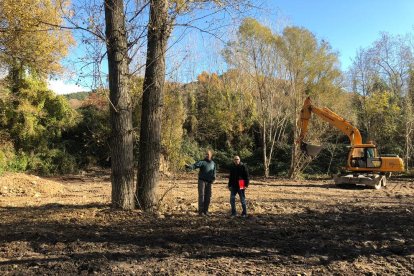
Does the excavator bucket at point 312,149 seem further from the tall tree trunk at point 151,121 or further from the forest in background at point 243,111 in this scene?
the tall tree trunk at point 151,121

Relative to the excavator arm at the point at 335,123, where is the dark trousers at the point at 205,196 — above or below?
below

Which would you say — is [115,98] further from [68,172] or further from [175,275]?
[68,172]

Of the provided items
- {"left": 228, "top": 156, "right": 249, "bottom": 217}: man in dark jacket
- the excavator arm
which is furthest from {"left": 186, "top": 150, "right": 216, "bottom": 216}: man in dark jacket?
the excavator arm

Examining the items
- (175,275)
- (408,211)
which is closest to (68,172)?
(408,211)

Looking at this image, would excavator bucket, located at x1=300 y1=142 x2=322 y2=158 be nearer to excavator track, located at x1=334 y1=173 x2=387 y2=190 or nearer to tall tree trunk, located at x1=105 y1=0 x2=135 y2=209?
excavator track, located at x1=334 y1=173 x2=387 y2=190

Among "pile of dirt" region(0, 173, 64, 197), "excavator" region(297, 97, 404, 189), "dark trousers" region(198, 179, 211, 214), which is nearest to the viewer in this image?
"dark trousers" region(198, 179, 211, 214)

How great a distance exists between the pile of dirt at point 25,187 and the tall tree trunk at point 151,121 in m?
7.48

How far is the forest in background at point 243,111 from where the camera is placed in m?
24.2

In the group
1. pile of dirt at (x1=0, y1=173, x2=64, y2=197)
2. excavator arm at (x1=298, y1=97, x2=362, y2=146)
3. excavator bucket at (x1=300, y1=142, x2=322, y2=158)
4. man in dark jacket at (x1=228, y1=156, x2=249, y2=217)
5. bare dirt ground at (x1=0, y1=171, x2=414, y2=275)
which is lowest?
bare dirt ground at (x1=0, y1=171, x2=414, y2=275)

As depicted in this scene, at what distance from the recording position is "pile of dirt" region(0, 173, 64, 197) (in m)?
15.0

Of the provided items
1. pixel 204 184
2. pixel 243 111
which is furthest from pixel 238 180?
pixel 243 111

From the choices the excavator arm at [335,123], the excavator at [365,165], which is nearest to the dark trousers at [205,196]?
the excavator at [365,165]

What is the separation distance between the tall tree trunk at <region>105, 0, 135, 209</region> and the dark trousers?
176 cm

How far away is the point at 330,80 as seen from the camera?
25922 mm
